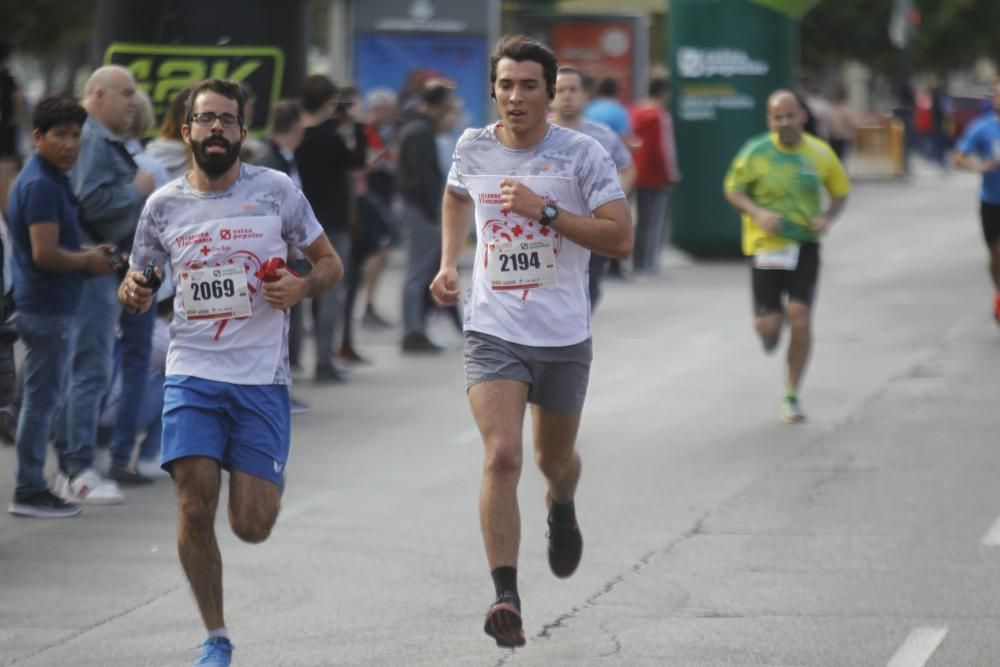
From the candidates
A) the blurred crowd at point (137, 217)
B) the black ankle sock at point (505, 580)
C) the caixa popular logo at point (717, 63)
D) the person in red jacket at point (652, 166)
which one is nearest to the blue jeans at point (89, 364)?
the blurred crowd at point (137, 217)

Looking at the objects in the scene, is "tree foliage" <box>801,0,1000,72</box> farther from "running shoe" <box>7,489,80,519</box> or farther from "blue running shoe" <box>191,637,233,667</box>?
"blue running shoe" <box>191,637,233,667</box>

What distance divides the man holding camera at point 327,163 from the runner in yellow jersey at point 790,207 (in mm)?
2752

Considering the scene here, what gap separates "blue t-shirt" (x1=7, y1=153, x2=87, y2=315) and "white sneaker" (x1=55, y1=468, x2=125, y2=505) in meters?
0.85

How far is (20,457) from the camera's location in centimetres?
874

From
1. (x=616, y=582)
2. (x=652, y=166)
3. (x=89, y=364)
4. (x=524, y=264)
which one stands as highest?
(x=524, y=264)

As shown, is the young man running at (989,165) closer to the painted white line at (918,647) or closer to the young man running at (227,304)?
the painted white line at (918,647)

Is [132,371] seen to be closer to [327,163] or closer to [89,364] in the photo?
[89,364]

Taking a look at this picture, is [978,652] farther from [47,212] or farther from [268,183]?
[47,212]

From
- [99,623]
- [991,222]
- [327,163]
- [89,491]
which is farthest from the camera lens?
[991,222]

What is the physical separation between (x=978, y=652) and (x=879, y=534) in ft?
6.58

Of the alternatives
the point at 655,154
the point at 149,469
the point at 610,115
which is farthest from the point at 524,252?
the point at 655,154

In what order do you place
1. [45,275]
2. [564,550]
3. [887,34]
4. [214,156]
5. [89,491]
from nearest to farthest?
1. [214,156]
2. [564,550]
3. [45,275]
4. [89,491]
5. [887,34]

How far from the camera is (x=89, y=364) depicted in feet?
29.5

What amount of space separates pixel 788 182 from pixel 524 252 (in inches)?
207
